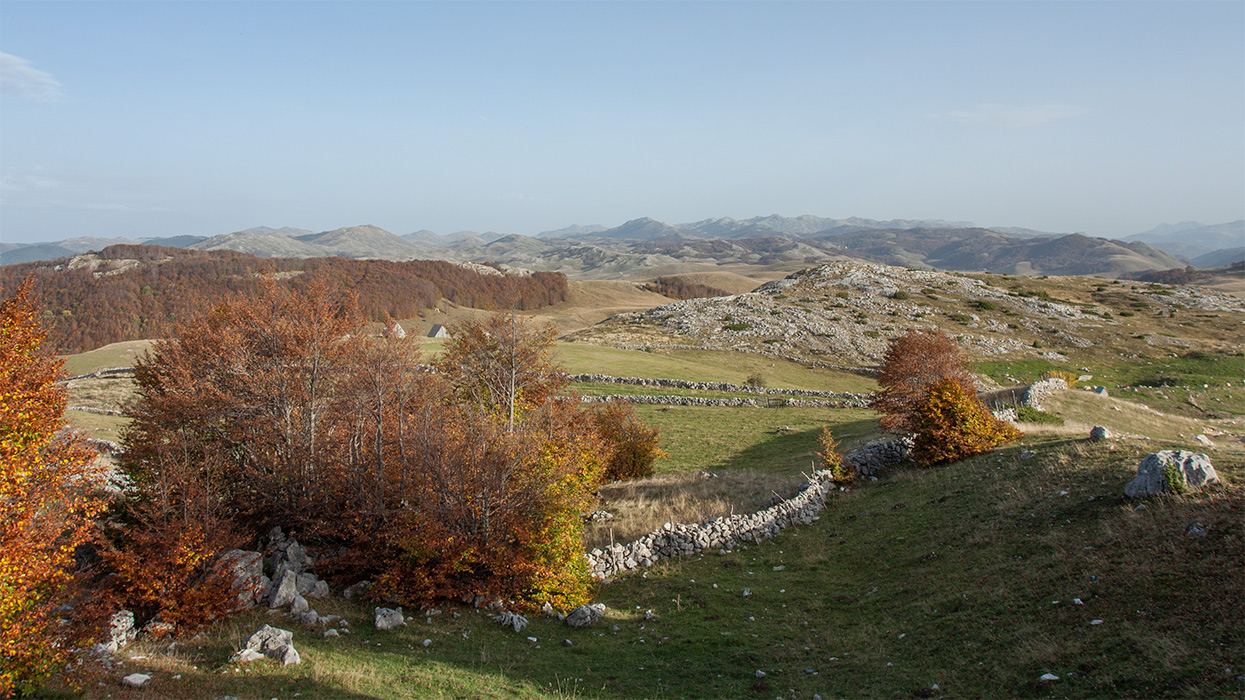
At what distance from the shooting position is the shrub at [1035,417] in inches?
1082

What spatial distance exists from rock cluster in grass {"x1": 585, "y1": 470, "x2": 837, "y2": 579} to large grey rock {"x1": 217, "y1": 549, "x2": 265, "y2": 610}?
26.9 feet

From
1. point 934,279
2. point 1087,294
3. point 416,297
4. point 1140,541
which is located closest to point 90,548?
point 1140,541

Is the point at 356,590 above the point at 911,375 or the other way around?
the other way around

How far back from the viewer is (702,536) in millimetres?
19125

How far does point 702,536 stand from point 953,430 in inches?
431

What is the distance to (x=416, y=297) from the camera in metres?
156

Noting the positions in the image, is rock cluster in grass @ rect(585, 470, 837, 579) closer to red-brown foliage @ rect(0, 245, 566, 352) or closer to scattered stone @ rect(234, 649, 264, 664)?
scattered stone @ rect(234, 649, 264, 664)

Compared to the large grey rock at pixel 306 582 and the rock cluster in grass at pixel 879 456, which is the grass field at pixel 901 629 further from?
the rock cluster in grass at pixel 879 456

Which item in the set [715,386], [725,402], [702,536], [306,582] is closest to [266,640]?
[306,582]

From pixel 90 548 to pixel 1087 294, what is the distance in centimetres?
10676

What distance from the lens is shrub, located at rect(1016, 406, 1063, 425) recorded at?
27484mm

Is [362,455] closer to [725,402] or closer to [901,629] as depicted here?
[901,629]

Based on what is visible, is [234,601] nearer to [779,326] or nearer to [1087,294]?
[779,326]

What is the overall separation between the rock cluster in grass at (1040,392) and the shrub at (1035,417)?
0.68 m
